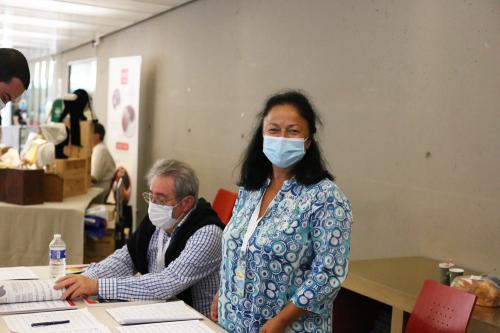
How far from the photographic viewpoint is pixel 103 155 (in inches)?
256

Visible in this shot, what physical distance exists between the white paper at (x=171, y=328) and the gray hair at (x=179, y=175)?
2.22 feet

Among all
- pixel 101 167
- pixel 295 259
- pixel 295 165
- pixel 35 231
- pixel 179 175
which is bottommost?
pixel 35 231

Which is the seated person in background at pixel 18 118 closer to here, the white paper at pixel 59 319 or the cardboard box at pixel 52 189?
the cardboard box at pixel 52 189

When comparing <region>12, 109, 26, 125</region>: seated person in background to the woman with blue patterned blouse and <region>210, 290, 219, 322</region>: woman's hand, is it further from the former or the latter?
the woman with blue patterned blouse

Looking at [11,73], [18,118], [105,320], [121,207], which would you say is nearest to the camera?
[105,320]

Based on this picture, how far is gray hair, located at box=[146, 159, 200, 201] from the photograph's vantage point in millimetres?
2629

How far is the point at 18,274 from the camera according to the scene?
2.71 m

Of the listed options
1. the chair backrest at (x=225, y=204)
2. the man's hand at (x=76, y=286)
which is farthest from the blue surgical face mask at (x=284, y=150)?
the chair backrest at (x=225, y=204)

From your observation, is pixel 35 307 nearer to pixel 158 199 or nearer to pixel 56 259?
pixel 56 259

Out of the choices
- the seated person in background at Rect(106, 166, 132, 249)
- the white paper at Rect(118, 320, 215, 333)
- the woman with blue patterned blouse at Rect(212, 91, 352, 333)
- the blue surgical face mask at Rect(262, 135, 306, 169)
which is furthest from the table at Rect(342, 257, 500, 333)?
the seated person in background at Rect(106, 166, 132, 249)

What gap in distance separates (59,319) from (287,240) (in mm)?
801

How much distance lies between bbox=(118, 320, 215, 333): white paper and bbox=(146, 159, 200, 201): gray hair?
0.68 meters

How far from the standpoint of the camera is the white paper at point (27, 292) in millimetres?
2230

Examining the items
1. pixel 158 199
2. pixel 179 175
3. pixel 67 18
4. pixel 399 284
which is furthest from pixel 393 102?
pixel 67 18
